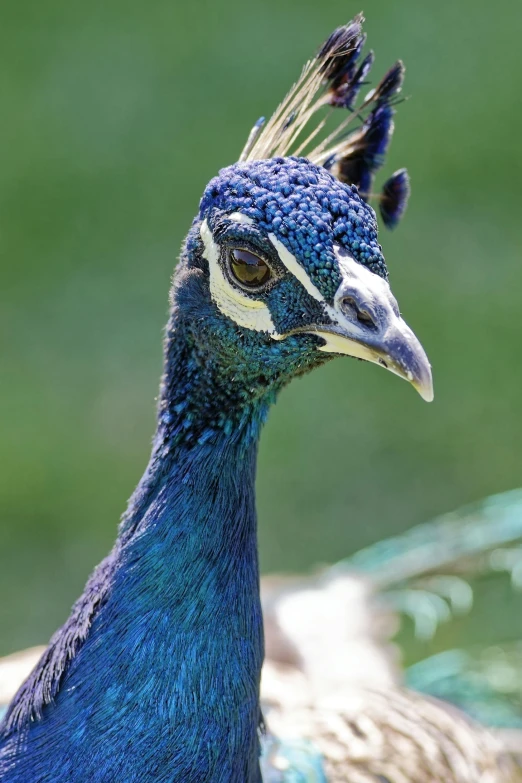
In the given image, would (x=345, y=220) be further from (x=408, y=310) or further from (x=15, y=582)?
(x=408, y=310)

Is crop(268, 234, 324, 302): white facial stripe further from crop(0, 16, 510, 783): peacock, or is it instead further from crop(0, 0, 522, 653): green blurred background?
crop(0, 0, 522, 653): green blurred background

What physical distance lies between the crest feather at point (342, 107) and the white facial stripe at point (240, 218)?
19 cm

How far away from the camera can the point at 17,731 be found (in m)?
1.24

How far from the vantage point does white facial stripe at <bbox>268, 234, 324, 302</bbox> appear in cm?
104

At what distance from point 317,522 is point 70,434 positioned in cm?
68

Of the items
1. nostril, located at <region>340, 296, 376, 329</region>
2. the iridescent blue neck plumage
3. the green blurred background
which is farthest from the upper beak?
the green blurred background

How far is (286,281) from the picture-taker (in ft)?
3.46

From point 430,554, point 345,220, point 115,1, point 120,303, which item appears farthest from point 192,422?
point 115,1

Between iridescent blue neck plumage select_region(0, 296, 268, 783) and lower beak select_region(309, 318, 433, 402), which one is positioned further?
iridescent blue neck plumage select_region(0, 296, 268, 783)

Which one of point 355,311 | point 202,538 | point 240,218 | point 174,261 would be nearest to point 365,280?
point 355,311

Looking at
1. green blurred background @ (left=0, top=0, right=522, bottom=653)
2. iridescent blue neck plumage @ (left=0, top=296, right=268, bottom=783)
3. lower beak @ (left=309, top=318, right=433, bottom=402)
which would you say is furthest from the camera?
green blurred background @ (left=0, top=0, right=522, bottom=653)

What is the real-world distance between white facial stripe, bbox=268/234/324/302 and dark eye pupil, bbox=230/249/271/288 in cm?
3

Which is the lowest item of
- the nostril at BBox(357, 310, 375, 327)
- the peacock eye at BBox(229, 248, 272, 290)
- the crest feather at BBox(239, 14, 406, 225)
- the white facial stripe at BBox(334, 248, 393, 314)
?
the nostril at BBox(357, 310, 375, 327)

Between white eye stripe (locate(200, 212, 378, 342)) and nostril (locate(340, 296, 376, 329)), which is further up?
white eye stripe (locate(200, 212, 378, 342))
